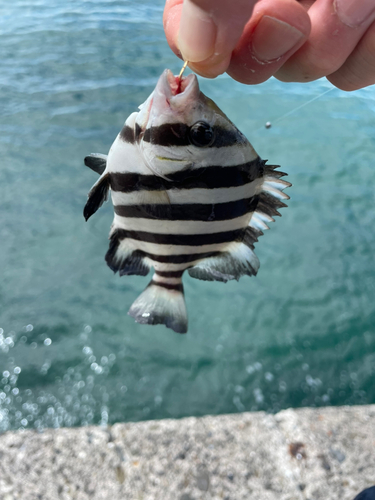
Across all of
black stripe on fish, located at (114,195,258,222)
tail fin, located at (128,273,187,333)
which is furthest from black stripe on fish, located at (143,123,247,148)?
tail fin, located at (128,273,187,333)

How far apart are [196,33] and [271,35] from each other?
32 cm

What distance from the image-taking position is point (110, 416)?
9.57 feet

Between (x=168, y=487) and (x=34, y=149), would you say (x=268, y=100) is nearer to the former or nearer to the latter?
(x=34, y=149)

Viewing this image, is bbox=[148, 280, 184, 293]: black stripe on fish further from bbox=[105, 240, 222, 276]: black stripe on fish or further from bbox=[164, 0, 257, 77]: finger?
bbox=[164, 0, 257, 77]: finger

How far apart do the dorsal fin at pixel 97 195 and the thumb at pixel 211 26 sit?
0.47 m

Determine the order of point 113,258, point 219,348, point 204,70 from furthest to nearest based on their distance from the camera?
point 219,348
point 113,258
point 204,70

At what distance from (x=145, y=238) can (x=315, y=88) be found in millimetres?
6950

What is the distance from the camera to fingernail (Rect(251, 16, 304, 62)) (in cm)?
116

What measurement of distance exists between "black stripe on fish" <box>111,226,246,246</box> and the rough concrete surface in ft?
4.54

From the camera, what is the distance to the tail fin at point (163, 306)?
5.31 feet

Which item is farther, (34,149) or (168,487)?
(34,149)

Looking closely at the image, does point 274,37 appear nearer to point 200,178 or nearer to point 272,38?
point 272,38

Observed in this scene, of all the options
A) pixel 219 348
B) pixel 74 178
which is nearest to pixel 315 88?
pixel 74 178

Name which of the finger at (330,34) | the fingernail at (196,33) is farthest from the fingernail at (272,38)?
the fingernail at (196,33)
